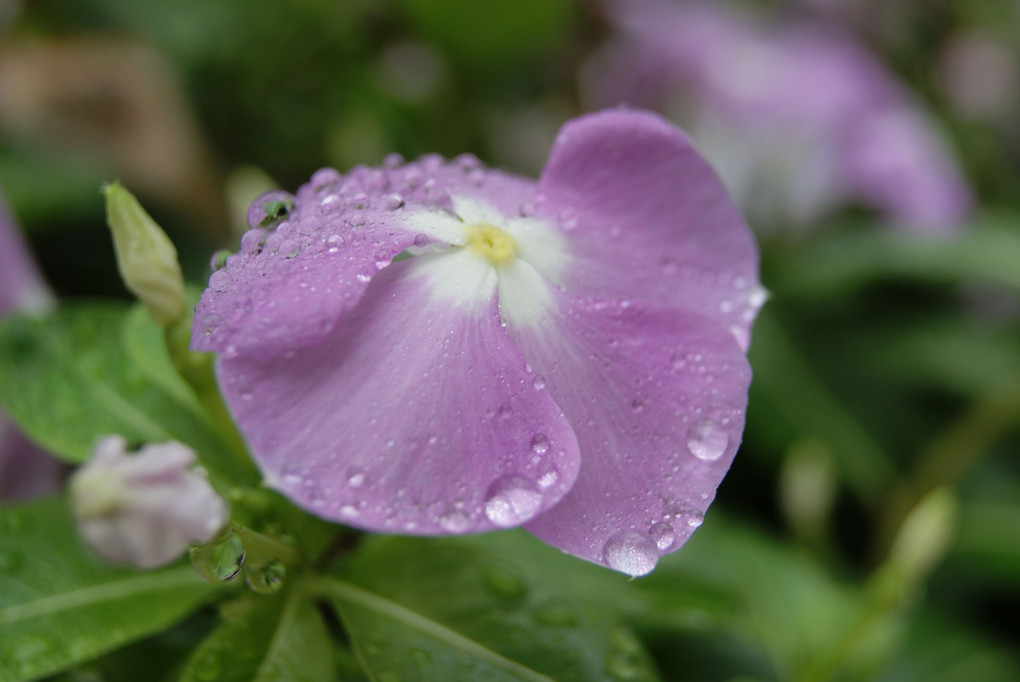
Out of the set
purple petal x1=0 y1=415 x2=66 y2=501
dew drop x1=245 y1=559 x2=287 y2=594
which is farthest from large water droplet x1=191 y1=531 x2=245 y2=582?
purple petal x1=0 y1=415 x2=66 y2=501

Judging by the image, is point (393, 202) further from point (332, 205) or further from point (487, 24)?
point (487, 24)

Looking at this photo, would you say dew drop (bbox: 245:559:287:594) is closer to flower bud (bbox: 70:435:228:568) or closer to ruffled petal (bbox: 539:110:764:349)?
flower bud (bbox: 70:435:228:568)

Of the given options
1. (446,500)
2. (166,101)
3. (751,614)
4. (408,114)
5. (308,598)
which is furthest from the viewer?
(408,114)

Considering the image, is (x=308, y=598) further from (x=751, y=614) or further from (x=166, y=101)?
(x=166, y=101)

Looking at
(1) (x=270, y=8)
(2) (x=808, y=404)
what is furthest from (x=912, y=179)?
(1) (x=270, y=8)

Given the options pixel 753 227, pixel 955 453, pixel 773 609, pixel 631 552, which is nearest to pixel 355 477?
pixel 631 552

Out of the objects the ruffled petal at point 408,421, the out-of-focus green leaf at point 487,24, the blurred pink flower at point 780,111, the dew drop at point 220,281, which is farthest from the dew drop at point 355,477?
the blurred pink flower at point 780,111

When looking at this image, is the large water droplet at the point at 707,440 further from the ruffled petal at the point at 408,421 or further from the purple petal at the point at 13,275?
the purple petal at the point at 13,275
